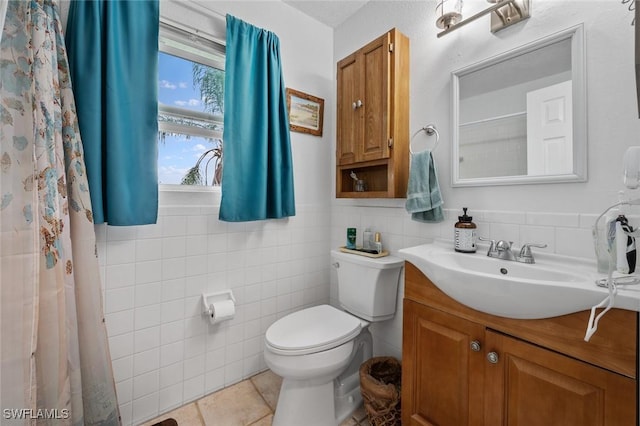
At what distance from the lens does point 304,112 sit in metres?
1.91

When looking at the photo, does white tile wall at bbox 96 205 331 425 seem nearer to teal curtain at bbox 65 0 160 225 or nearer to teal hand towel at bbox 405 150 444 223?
teal curtain at bbox 65 0 160 225

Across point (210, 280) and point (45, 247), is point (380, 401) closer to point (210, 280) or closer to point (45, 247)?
point (210, 280)

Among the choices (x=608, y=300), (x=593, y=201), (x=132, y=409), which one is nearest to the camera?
(x=608, y=300)

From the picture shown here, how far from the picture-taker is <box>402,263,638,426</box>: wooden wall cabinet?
698 millimetres

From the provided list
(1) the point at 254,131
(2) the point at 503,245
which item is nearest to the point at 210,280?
(1) the point at 254,131

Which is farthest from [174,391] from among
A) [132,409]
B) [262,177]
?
[262,177]

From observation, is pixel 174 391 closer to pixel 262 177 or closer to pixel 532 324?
pixel 262 177

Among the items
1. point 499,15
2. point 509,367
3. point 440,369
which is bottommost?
point 440,369

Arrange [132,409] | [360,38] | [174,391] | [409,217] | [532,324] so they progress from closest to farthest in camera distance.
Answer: [532,324]
[132,409]
[174,391]
[409,217]
[360,38]

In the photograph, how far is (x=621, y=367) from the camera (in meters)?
0.69

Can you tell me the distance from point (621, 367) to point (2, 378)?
69.0 inches

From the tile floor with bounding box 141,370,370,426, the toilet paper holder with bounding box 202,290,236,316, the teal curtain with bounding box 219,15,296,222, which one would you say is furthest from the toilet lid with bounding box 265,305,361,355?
the teal curtain with bounding box 219,15,296,222

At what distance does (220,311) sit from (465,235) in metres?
1.27

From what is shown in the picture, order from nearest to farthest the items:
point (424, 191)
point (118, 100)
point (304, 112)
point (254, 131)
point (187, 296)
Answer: point (118, 100)
point (424, 191)
point (187, 296)
point (254, 131)
point (304, 112)
